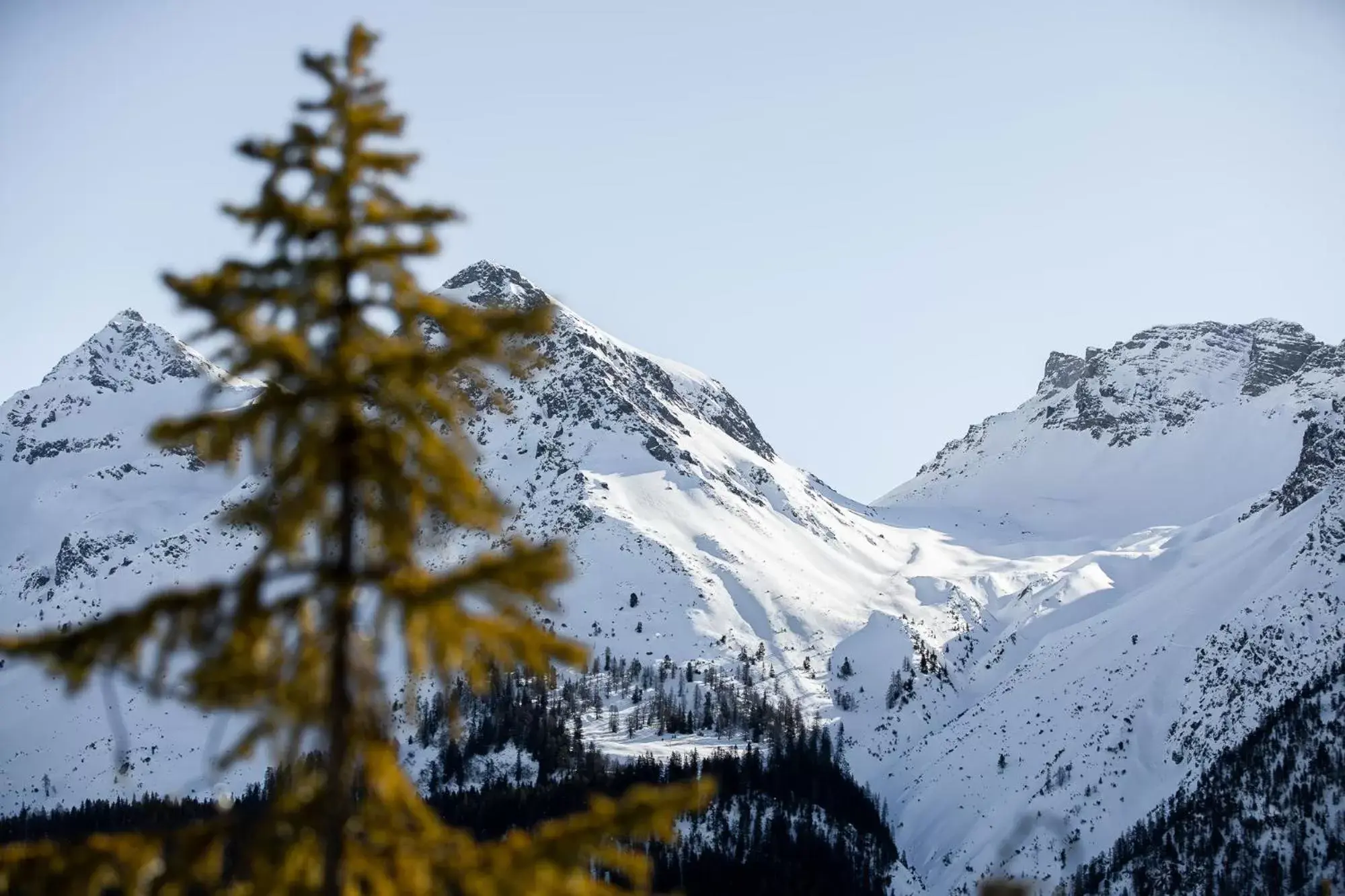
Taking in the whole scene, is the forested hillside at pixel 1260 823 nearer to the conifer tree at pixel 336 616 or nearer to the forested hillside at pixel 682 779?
the forested hillside at pixel 682 779

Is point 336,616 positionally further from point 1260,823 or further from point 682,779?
point 682,779

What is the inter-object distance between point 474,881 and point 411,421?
12.7ft

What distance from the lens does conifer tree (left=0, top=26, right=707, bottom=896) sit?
29.1 ft

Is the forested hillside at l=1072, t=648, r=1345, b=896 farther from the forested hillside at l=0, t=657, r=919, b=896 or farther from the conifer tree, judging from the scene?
the conifer tree

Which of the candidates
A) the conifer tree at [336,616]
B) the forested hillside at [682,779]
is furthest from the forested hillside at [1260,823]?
the conifer tree at [336,616]

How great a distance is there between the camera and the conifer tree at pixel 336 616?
29.1ft

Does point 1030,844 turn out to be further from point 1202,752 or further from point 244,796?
point 244,796

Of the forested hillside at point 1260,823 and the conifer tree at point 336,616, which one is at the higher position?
the conifer tree at point 336,616

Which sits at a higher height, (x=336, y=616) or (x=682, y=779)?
(x=336, y=616)

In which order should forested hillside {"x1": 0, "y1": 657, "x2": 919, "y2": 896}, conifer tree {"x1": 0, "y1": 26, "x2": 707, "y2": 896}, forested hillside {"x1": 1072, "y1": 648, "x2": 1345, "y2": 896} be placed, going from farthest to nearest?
forested hillside {"x1": 0, "y1": 657, "x2": 919, "y2": 896}, forested hillside {"x1": 1072, "y1": 648, "x2": 1345, "y2": 896}, conifer tree {"x1": 0, "y1": 26, "x2": 707, "y2": 896}

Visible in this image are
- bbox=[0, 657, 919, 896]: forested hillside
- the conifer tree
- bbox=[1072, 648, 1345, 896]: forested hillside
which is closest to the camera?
the conifer tree

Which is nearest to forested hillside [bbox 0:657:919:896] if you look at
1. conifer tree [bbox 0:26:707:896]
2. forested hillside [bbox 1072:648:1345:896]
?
forested hillside [bbox 1072:648:1345:896]

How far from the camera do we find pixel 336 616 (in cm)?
922

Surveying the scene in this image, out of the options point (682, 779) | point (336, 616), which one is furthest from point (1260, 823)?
point (336, 616)
